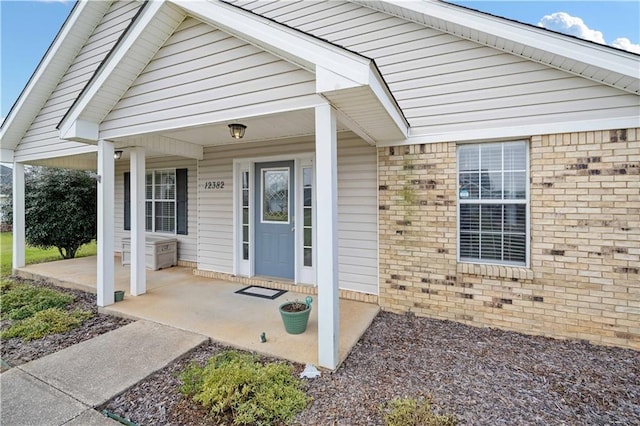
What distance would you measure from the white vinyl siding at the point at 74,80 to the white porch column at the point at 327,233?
20.3ft

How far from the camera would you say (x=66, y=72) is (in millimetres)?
6668

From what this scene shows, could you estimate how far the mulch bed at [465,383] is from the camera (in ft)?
7.61

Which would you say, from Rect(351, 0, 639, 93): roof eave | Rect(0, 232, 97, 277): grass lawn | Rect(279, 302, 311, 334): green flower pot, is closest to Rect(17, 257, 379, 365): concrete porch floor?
Rect(279, 302, 311, 334): green flower pot

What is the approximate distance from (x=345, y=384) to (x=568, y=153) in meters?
3.73

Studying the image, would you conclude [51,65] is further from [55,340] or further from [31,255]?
[31,255]

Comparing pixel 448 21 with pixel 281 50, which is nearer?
pixel 281 50

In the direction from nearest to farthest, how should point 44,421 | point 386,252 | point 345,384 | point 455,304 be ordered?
point 44,421 < point 345,384 < point 455,304 < point 386,252

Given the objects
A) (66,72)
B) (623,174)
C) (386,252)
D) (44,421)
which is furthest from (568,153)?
(66,72)

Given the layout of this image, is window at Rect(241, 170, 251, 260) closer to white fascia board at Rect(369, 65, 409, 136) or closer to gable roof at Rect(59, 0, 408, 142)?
gable roof at Rect(59, 0, 408, 142)

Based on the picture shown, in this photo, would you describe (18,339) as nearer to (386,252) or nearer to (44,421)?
(44,421)

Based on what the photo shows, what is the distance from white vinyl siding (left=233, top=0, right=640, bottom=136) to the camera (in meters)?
3.50

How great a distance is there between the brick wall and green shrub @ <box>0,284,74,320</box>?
5481 mm

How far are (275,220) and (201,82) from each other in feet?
9.08

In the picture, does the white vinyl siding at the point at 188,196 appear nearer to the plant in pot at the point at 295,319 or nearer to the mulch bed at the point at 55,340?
the mulch bed at the point at 55,340
